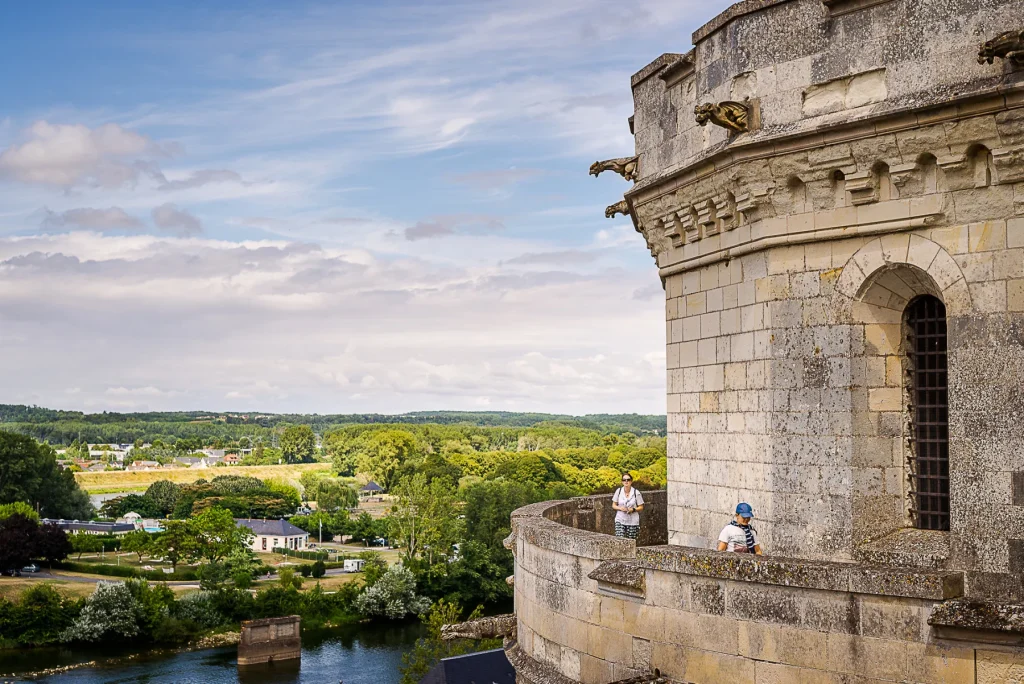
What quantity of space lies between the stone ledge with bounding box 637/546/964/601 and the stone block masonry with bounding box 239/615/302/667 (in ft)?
143

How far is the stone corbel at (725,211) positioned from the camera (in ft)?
29.0

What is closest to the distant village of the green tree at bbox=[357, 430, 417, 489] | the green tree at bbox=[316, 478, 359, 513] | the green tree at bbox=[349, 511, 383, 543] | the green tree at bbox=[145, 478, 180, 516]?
the green tree at bbox=[357, 430, 417, 489]

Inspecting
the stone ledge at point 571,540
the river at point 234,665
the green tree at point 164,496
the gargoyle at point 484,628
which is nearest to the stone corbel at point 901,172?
the stone ledge at point 571,540

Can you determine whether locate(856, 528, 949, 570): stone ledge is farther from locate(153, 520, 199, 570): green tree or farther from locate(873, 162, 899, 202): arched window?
locate(153, 520, 199, 570): green tree

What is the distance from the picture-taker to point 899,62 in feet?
25.8

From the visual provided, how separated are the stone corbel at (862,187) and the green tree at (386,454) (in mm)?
124076

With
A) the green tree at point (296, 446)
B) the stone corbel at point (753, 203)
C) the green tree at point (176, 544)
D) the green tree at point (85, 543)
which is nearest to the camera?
the stone corbel at point (753, 203)

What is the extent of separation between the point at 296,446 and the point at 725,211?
19347cm

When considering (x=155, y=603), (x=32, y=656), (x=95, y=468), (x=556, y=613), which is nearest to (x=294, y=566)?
(x=155, y=603)

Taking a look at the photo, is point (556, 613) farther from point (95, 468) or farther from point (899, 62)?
point (95, 468)

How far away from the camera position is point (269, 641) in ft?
157

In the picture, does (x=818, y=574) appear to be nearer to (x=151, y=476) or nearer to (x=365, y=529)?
(x=365, y=529)

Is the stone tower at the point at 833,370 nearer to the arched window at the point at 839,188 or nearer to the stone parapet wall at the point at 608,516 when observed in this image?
the arched window at the point at 839,188

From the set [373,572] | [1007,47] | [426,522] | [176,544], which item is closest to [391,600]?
[373,572]
